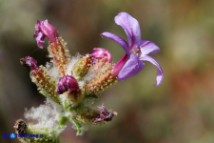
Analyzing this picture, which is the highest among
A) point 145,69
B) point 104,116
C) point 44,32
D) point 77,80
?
point 145,69

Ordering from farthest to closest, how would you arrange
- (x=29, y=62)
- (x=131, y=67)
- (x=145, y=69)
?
(x=145, y=69), (x=29, y=62), (x=131, y=67)

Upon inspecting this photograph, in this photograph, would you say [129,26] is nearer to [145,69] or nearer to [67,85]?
[67,85]

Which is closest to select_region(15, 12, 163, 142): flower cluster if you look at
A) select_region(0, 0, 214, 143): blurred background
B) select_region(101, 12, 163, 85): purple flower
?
select_region(101, 12, 163, 85): purple flower

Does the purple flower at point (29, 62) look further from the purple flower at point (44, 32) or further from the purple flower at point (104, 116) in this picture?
the purple flower at point (104, 116)

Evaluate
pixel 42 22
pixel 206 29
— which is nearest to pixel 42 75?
pixel 42 22

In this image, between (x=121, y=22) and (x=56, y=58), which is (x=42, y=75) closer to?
(x=56, y=58)

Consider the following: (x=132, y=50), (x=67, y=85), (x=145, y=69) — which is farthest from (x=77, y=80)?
(x=145, y=69)

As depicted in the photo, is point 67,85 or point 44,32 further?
point 44,32

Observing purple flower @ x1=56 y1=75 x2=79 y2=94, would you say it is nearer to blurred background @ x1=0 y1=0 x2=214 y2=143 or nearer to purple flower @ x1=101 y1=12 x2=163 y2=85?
purple flower @ x1=101 y1=12 x2=163 y2=85
